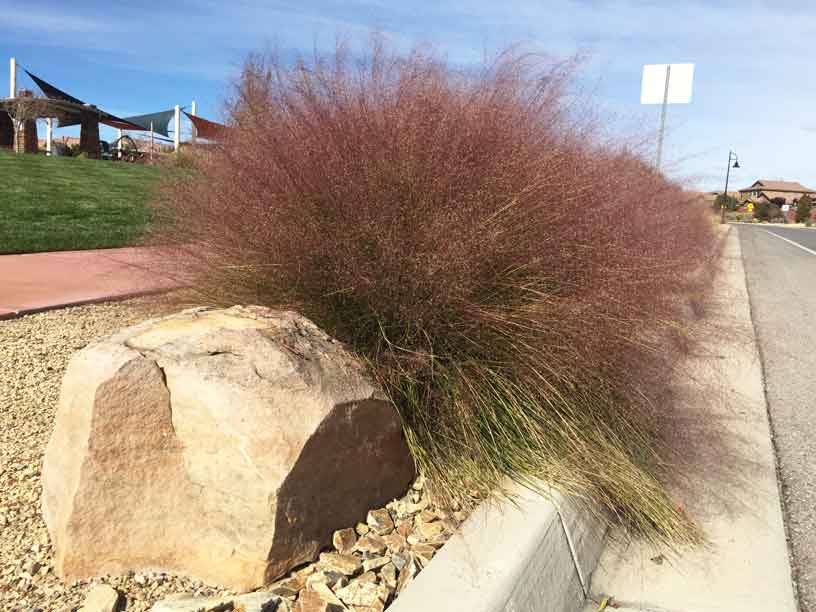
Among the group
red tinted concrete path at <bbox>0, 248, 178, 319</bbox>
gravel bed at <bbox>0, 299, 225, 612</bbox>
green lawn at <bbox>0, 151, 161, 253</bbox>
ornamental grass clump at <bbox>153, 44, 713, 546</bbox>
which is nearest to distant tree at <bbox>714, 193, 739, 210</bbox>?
green lawn at <bbox>0, 151, 161, 253</bbox>

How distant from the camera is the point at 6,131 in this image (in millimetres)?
25453

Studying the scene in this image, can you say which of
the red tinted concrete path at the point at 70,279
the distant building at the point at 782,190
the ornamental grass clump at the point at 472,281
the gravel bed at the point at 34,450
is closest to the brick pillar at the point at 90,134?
the red tinted concrete path at the point at 70,279

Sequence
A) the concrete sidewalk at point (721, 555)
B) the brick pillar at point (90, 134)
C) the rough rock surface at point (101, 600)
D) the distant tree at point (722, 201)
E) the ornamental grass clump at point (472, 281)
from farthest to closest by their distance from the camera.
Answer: the brick pillar at point (90, 134), the distant tree at point (722, 201), the ornamental grass clump at point (472, 281), the concrete sidewalk at point (721, 555), the rough rock surface at point (101, 600)

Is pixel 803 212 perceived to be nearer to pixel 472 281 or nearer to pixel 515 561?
pixel 472 281

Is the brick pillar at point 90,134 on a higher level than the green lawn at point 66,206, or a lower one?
higher

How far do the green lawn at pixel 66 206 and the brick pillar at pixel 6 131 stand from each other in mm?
9571

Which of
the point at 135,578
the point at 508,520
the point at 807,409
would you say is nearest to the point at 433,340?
the point at 508,520

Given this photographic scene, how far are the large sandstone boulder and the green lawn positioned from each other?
340cm

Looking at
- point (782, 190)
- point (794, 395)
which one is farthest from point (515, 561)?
point (782, 190)

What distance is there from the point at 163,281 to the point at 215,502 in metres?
2.43

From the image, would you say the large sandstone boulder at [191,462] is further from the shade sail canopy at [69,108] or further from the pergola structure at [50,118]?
the shade sail canopy at [69,108]

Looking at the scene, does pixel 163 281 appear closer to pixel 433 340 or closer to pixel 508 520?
pixel 433 340

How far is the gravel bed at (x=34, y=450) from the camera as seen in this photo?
85.4 inches

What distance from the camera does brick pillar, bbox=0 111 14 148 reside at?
25.1m
